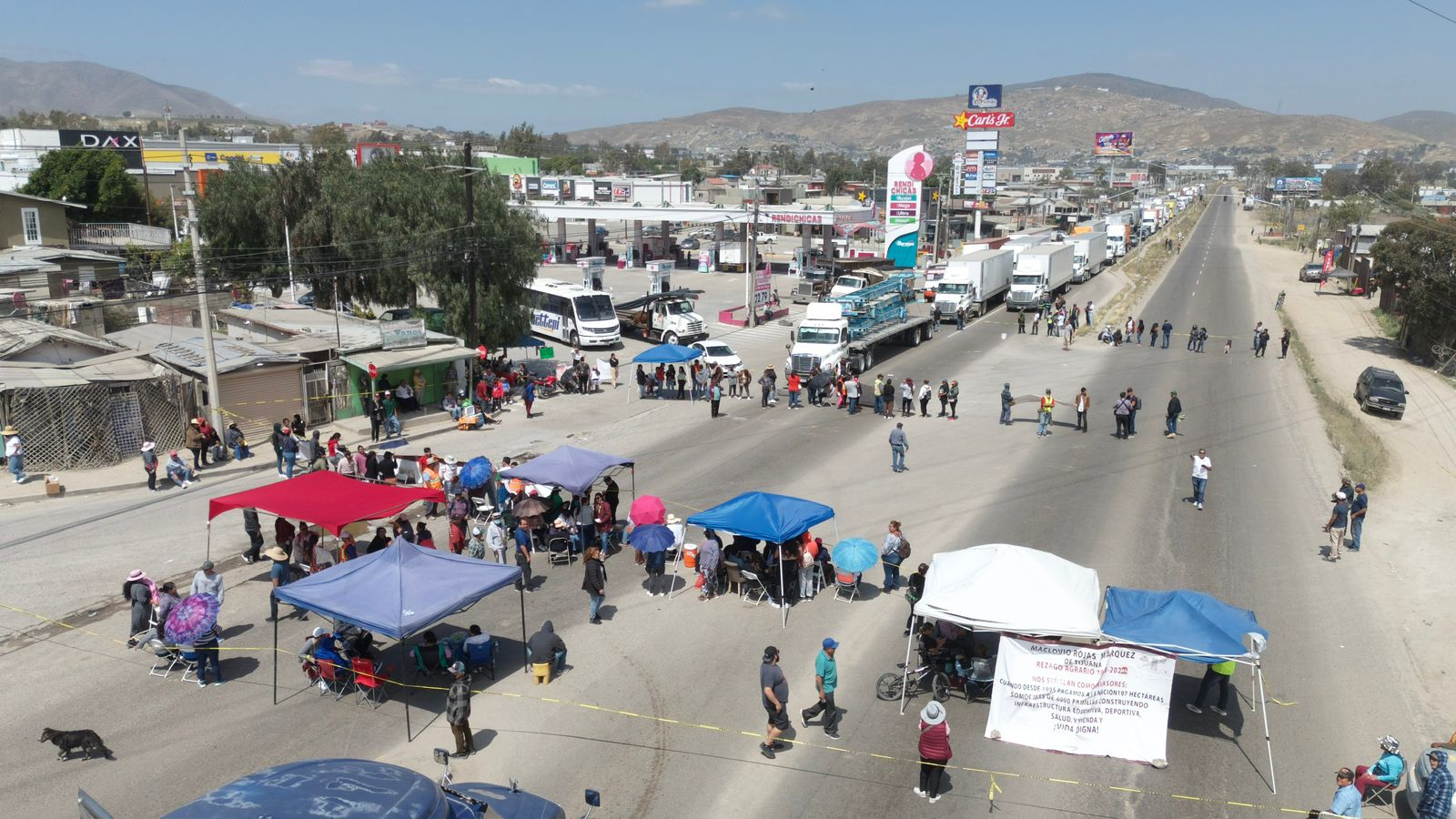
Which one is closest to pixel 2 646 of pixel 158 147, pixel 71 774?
pixel 71 774

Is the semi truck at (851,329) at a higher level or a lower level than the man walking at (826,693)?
higher

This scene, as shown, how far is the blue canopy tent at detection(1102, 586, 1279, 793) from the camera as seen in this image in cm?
1052

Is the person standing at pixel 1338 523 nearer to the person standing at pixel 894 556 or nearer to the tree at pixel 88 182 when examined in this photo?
the person standing at pixel 894 556

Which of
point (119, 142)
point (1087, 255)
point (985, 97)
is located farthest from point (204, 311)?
point (985, 97)

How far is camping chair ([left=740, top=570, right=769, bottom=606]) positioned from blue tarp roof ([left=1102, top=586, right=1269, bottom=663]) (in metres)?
5.50

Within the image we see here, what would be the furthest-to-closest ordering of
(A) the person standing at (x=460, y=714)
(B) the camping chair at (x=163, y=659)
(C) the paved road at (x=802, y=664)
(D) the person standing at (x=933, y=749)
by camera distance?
1. (B) the camping chair at (x=163, y=659)
2. (A) the person standing at (x=460, y=714)
3. (C) the paved road at (x=802, y=664)
4. (D) the person standing at (x=933, y=749)

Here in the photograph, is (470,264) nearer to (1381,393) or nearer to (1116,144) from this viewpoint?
(1381,393)

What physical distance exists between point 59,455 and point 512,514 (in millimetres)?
12312

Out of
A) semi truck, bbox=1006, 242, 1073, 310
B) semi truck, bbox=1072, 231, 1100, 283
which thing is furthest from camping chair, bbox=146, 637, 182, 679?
semi truck, bbox=1072, 231, 1100, 283

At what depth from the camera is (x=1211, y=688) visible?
11688 millimetres

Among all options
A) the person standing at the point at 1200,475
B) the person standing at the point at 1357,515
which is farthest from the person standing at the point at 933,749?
the person standing at the point at 1200,475

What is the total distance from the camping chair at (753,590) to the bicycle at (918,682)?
3.16 metres

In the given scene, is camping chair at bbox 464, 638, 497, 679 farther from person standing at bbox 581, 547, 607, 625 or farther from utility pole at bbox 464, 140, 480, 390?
utility pole at bbox 464, 140, 480, 390

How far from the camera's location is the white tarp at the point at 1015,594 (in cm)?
1115
